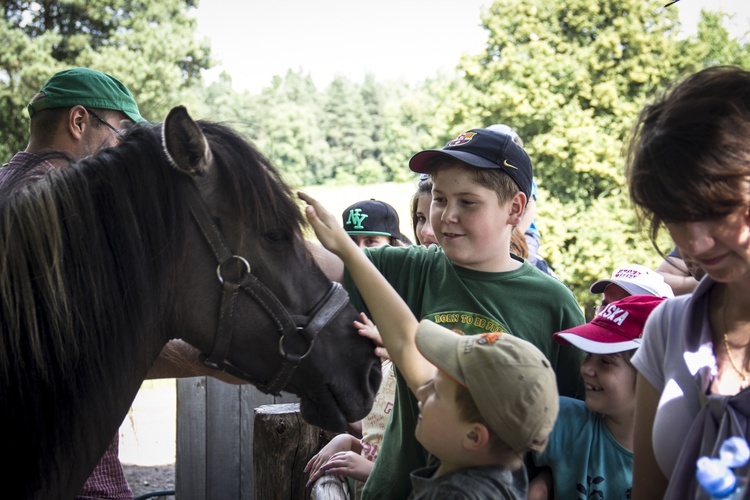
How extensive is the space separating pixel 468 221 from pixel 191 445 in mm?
3694

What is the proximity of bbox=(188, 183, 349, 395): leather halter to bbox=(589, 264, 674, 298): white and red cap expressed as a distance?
128 cm

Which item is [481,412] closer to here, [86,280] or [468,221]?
[468,221]

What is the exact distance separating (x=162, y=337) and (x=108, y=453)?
87 centimetres

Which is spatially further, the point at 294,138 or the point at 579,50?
the point at 294,138

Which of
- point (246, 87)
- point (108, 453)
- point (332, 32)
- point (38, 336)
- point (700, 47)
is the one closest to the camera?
point (38, 336)

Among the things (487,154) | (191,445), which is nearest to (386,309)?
(487,154)

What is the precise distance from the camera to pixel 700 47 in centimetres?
1547

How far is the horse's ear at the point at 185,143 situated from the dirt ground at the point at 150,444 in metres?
4.39

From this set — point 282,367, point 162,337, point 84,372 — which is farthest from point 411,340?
point 84,372

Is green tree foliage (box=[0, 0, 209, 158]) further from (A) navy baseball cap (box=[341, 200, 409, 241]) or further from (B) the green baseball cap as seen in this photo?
(B) the green baseball cap

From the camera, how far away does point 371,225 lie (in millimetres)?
4367

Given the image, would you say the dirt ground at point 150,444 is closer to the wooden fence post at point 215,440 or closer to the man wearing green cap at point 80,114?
the wooden fence post at point 215,440

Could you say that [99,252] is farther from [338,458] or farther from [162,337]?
[338,458]

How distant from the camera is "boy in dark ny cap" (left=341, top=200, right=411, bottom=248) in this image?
14.3 ft
